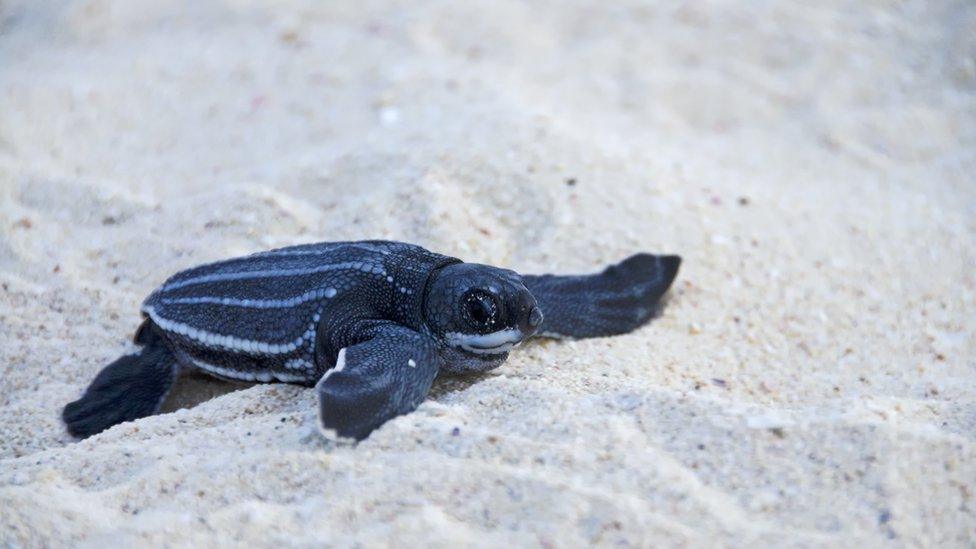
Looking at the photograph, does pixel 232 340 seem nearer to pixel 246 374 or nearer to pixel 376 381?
pixel 246 374

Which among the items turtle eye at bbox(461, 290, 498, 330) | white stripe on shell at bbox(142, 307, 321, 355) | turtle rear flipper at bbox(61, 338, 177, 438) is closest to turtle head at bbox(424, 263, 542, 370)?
turtle eye at bbox(461, 290, 498, 330)

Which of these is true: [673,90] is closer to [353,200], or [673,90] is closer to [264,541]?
[353,200]

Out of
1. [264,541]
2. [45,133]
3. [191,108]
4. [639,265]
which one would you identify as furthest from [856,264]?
[45,133]

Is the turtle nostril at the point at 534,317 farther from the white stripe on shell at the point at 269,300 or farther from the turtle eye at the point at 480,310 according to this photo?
the white stripe on shell at the point at 269,300

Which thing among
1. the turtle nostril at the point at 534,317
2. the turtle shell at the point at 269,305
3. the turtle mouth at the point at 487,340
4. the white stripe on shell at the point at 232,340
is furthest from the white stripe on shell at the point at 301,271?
the turtle nostril at the point at 534,317

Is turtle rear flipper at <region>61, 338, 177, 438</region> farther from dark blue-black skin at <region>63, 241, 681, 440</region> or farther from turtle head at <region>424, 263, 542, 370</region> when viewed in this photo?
turtle head at <region>424, 263, 542, 370</region>

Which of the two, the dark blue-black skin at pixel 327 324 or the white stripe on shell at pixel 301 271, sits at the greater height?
the white stripe on shell at pixel 301 271
